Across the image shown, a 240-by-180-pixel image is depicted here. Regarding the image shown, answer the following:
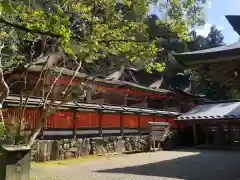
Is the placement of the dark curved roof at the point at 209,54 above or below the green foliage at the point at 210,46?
below

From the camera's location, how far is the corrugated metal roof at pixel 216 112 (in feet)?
63.8

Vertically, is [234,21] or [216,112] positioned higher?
[234,21]

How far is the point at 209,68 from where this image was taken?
7.15 metres

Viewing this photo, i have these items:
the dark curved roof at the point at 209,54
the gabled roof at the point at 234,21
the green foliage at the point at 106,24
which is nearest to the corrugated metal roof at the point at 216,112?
the green foliage at the point at 106,24

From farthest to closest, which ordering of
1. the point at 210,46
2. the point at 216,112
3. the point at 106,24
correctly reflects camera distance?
the point at 210,46 < the point at 216,112 < the point at 106,24

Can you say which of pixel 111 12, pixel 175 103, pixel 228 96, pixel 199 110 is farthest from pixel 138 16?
pixel 228 96

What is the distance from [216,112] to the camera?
2059cm

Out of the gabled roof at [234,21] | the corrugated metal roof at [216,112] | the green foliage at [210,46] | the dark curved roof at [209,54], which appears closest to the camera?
the dark curved roof at [209,54]

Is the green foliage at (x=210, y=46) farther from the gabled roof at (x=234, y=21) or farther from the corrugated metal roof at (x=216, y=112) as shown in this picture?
the gabled roof at (x=234, y=21)

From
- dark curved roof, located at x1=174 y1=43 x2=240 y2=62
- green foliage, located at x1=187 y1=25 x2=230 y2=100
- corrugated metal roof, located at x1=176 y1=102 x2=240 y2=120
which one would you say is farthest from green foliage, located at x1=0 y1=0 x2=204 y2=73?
green foliage, located at x1=187 y1=25 x2=230 y2=100

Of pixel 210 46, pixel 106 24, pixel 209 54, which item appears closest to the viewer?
pixel 209 54

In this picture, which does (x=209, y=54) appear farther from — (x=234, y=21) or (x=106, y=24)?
(x=106, y=24)

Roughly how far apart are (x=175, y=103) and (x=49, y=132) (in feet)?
61.3

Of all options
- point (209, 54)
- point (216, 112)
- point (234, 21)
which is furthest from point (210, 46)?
point (209, 54)
